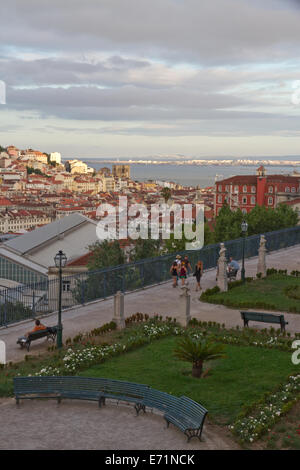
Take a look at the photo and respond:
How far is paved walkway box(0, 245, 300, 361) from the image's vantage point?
18.3m

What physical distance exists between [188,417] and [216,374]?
3346 mm

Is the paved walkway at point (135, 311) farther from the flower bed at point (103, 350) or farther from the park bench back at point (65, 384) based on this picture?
the park bench back at point (65, 384)

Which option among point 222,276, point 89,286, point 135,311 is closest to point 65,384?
point 135,311

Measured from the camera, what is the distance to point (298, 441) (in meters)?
10.6

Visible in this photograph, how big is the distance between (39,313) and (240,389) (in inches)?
397

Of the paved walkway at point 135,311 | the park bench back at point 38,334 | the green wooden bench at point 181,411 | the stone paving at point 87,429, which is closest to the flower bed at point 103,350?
the park bench back at point 38,334

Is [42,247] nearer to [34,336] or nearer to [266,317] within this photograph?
[34,336]

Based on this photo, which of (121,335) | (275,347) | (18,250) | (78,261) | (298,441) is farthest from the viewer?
(18,250)

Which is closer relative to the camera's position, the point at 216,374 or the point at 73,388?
the point at 73,388

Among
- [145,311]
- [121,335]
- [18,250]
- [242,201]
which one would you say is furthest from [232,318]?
[242,201]

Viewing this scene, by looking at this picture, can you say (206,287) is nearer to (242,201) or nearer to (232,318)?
(232,318)

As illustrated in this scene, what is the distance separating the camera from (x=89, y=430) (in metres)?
11.3

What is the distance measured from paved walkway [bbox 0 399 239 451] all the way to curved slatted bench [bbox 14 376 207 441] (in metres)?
0.23

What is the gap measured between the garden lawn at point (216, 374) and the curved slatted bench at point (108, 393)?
863 millimetres
